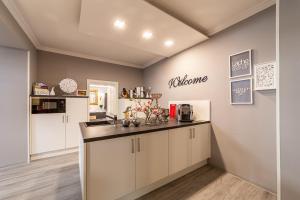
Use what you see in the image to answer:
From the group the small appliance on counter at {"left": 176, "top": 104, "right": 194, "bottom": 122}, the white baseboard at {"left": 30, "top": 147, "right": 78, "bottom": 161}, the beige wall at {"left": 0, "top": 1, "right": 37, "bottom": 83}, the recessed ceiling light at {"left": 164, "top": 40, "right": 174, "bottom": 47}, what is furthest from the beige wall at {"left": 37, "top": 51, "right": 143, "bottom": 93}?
the small appliance on counter at {"left": 176, "top": 104, "right": 194, "bottom": 122}

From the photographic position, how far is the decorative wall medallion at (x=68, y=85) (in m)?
3.43

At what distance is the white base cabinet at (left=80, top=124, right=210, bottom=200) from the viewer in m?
1.36

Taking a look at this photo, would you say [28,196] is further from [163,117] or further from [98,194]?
[163,117]

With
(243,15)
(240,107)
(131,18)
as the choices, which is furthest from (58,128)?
(243,15)

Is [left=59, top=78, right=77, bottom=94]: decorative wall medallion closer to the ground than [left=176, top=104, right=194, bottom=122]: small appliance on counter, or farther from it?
farther from it

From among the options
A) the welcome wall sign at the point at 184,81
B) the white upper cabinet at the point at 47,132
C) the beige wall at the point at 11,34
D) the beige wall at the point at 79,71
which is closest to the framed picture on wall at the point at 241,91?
the welcome wall sign at the point at 184,81

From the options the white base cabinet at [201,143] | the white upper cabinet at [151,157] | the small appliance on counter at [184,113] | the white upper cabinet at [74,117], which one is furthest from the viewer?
the white upper cabinet at [74,117]

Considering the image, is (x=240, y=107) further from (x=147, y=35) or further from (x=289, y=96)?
(x=147, y=35)

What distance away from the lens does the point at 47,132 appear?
292cm

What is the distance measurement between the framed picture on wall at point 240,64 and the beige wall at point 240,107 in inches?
2.8

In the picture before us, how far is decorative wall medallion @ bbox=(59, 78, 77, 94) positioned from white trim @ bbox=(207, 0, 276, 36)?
3.45m

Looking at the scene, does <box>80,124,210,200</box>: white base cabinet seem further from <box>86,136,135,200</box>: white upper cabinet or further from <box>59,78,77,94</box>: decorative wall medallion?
<box>59,78,77,94</box>: decorative wall medallion

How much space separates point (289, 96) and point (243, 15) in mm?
1455

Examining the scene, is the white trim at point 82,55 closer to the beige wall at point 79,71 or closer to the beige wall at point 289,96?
the beige wall at point 79,71
